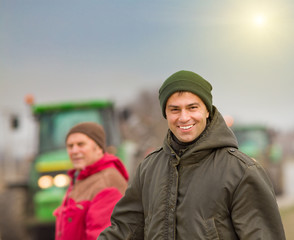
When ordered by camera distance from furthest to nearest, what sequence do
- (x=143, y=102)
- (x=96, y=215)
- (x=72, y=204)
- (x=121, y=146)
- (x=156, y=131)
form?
(x=143, y=102) < (x=156, y=131) < (x=121, y=146) < (x=72, y=204) < (x=96, y=215)

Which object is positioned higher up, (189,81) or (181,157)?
(189,81)

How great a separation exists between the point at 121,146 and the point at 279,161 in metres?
5.84

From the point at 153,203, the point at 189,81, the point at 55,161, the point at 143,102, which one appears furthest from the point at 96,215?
the point at 143,102

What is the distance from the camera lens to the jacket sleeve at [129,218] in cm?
192

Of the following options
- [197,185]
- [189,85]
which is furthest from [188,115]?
[197,185]

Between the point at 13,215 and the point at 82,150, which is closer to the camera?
the point at 82,150

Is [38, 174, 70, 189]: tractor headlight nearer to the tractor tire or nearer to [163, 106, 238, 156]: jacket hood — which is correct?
the tractor tire

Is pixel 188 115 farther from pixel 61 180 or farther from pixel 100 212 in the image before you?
pixel 61 180

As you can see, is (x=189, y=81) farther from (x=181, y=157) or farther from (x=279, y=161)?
(x=279, y=161)

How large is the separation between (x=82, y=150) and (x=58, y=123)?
Answer: 4070 millimetres

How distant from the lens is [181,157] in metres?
1.74

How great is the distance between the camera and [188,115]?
1.75 m

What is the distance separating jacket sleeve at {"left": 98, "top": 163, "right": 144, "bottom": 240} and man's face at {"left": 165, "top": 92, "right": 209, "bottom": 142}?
352 millimetres

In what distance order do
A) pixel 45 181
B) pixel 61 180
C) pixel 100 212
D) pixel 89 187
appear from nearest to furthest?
pixel 100 212, pixel 89 187, pixel 61 180, pixel 45 181
